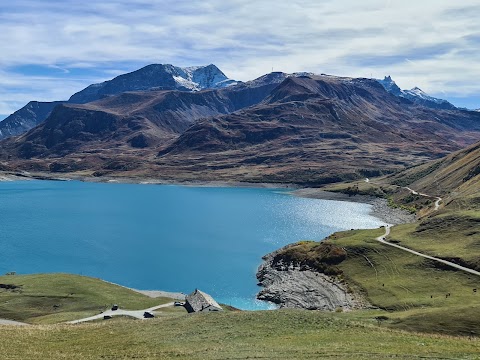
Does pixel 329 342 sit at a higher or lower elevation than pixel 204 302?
higher

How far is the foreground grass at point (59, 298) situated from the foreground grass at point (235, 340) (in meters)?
27.3

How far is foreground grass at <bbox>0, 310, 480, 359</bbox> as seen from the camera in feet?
132

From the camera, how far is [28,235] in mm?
173250

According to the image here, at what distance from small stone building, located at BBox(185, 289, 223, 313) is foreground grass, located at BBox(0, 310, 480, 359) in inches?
812

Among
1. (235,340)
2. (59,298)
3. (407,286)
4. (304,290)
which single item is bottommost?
(304,290)

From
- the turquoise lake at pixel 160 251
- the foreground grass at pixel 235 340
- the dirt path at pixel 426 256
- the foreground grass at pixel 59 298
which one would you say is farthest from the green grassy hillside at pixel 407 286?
the foreground grass at pixel 59 298

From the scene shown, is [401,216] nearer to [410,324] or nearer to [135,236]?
[135,236]

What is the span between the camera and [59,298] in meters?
87.9

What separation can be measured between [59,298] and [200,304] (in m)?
27.1

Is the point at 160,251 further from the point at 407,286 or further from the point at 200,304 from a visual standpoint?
the point at 407,286

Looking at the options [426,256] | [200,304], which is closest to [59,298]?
[200,304]

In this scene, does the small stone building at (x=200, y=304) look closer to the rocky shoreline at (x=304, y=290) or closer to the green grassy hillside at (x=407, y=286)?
the rocky shoreline at (x=304, y=290)

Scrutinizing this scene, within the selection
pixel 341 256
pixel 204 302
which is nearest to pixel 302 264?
pixel 341 256

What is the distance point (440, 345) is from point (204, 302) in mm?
45400
